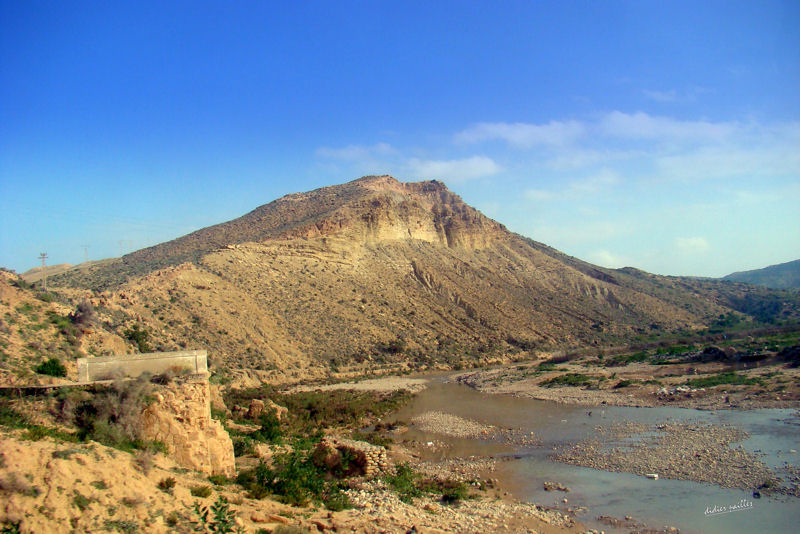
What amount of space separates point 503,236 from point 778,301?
134 feet

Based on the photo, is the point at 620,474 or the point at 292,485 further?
the point at 620,474

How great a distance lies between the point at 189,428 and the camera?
10.2 metres

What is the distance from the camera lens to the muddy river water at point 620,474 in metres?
11.1

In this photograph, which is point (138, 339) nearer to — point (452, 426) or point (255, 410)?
point (255, 410)

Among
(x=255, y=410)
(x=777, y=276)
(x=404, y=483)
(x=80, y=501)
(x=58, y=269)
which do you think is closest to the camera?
(x=80, y=501)

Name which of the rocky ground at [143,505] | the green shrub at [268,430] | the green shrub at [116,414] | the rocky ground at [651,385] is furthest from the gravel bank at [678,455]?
the green shrub at [116,414]

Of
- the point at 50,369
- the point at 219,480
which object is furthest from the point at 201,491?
the point at 50,369

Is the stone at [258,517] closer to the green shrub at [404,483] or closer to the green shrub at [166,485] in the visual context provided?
the green shrub at [166,485]

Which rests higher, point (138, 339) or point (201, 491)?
point (138, 339)

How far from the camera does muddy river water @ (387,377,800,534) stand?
1112 cm

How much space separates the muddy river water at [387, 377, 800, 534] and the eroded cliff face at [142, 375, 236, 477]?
7689 millimetres

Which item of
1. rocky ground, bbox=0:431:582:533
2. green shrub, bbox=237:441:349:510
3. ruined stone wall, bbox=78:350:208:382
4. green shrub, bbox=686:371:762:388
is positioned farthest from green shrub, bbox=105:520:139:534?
green shrub, bbox=686:371:762:388

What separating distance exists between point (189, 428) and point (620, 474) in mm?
11835

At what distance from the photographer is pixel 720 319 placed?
63.2 meters
